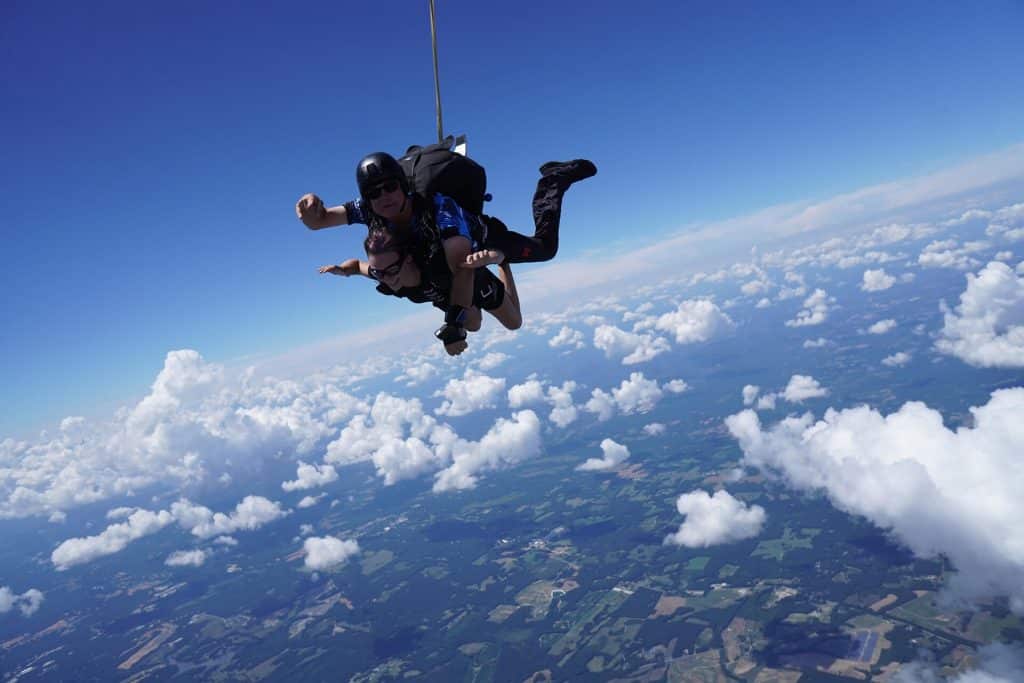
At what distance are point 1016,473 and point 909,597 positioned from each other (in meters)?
52.9

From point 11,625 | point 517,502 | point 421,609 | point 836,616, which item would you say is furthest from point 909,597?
point 11,625

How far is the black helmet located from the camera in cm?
339

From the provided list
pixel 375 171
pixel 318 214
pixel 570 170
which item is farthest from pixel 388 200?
pixel 570 170

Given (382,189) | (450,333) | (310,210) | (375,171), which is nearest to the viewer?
(375,171)

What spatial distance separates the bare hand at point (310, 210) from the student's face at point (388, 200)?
1.69ft

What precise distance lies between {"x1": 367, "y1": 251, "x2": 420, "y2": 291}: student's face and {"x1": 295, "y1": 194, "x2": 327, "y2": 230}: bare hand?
21.9 inches

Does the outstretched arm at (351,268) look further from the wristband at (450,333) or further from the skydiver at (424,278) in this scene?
the wristband at (450,333)

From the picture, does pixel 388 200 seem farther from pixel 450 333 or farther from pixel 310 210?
pixel 450 333

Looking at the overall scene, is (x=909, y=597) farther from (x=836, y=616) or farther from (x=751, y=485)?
(x=751, y=485)

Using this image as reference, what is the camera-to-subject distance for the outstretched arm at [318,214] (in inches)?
146

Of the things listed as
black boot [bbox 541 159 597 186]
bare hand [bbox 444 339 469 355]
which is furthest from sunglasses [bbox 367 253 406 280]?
black boot [bbox 541 159 597 186]

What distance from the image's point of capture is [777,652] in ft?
216

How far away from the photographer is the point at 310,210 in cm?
374

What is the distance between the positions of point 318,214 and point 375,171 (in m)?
0.74
